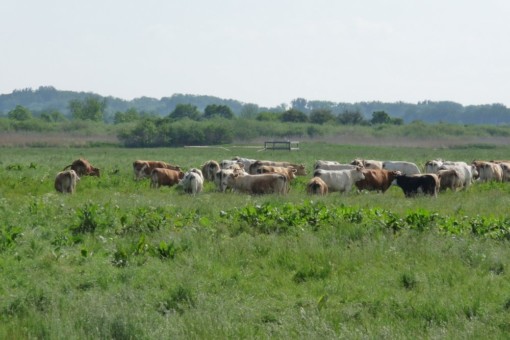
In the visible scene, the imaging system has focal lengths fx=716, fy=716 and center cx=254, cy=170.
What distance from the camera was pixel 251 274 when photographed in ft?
37.2

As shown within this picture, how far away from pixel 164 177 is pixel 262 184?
5.89 m

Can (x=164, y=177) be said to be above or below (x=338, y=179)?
below

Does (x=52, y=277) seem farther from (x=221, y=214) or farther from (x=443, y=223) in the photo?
(x=443, y=223)

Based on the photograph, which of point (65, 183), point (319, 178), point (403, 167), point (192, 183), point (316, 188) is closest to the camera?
point (316, 188)

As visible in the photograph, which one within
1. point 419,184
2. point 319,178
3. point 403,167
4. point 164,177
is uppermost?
point 319,178

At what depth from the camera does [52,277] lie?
11.2m

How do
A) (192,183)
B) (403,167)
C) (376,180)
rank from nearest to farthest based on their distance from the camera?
(192,183)
(376,180)
(403,167)

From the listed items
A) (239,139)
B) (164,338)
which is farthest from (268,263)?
(239,139)

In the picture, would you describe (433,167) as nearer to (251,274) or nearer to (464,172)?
(464,172)

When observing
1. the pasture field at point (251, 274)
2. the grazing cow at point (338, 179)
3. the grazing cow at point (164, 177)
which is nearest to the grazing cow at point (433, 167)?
the grazing cow at point (338, 179)

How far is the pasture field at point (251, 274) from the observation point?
8648 mm

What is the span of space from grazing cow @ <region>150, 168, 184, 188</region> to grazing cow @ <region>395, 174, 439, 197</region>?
9.51 m

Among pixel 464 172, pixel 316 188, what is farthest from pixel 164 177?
pixel 464 172

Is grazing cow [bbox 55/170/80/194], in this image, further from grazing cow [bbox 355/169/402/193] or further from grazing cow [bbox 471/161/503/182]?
grazing cow [bbox 471/161/503/182]
